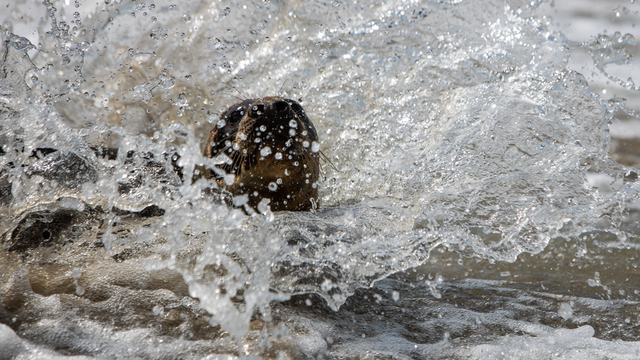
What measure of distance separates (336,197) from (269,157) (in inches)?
41.9

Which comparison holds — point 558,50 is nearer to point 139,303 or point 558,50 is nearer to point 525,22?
point 525,22

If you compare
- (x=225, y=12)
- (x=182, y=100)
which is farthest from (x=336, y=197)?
(x=225, y=12)

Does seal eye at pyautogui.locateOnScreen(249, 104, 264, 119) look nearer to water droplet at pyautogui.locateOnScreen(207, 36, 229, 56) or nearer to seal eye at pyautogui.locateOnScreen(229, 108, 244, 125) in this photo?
seal eye at pyautogui.locateOnScreen(229, 108, 244, 125)

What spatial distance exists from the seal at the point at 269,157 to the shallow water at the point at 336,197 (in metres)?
0.27

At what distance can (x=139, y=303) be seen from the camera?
192 centimetres

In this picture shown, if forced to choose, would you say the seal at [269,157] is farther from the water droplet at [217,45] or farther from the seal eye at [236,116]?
the water droplet at [217,45]

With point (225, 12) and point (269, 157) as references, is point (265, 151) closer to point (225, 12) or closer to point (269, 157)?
point (269, 157)

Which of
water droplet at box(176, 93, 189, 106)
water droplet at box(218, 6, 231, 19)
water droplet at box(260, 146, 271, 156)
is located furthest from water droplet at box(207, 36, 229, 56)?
water droplet at box(260, 146, 271, 156)

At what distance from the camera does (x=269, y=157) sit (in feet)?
9.27

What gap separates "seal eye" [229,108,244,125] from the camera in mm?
3205

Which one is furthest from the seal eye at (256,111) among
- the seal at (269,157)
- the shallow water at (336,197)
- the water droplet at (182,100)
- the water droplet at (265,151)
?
the water droplet at (182,100)

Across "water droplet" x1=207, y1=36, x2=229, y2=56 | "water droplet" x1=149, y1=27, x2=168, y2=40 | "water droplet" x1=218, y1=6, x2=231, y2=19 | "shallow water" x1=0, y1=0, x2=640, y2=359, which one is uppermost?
"water droplet" x1=218, y1=6, x2=231, y2=19

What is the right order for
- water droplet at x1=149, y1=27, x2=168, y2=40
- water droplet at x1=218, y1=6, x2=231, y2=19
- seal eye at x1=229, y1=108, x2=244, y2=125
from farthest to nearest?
1. water droplet at x1=218, y1=6, x2=231, y2=19
2. water droplet at x1=149, y1=27, x2=168, y2=40
3. seal eye at x1=229, y1=108, x2=244, y2=125

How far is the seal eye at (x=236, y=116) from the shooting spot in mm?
3205
